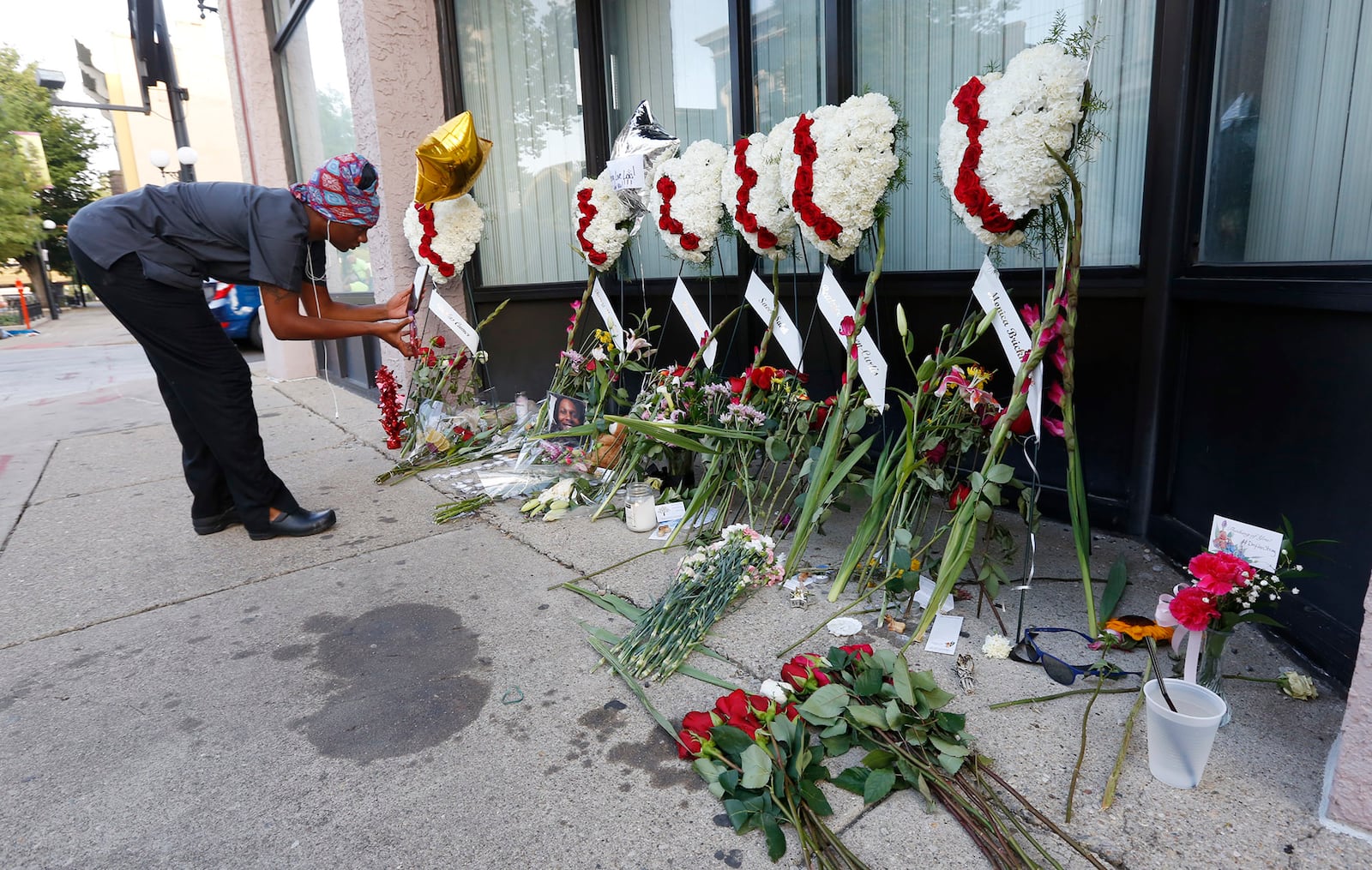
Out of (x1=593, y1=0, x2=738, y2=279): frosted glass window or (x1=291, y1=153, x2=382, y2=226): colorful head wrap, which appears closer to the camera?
(x1=291, y1=153, x2=382, y2=226): colorful head wrap

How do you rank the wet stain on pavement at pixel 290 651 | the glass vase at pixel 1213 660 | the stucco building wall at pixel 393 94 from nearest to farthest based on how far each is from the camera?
the glass vase at pixel 1213 660
the wet stain on pavement at pixel 290 651
the stucco building wall at pixel 393 94

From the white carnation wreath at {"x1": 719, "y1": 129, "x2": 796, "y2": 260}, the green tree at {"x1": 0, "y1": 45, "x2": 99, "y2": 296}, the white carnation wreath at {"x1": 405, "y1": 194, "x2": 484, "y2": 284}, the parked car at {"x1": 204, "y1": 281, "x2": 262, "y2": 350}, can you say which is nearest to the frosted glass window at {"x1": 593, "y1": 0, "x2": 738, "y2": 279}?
the white carnation wreath at {"x1": 719, "y1": 129, "x2": 796, "y2": 260}

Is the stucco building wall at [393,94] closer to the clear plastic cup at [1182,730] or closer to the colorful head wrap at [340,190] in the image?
the colorful head wrap at [340,190]

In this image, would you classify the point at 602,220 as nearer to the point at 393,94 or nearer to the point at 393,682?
the point at 393,94

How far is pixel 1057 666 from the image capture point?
74.9 inches

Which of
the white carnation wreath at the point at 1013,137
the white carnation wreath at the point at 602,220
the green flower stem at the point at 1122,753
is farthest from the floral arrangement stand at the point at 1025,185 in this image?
the white carnation wreath at the point at 602,220

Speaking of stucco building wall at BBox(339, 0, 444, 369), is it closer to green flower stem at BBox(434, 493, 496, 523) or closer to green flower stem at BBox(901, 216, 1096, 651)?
green flower stem at BBox(434, 493, 496, 523)

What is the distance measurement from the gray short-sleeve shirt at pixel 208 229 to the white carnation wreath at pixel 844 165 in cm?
189

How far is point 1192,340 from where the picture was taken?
2449 mm

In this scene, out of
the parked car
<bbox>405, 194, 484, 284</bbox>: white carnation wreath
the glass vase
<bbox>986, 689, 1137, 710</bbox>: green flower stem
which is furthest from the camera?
the parked car

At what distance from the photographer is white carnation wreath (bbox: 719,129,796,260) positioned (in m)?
2.74

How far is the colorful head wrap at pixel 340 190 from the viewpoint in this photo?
300 centimetres

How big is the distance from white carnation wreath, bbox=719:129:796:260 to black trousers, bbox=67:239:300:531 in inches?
77.2

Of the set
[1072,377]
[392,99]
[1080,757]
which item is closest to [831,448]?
[1072,377]
